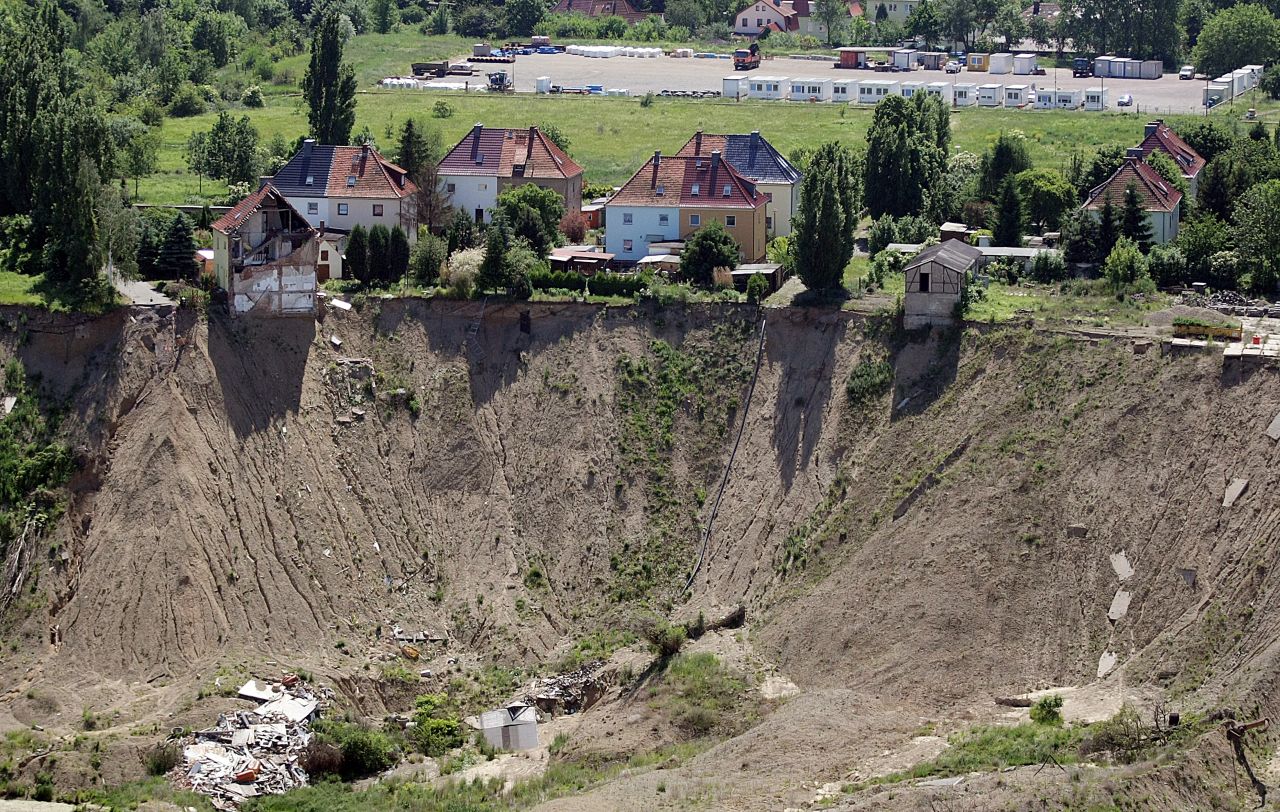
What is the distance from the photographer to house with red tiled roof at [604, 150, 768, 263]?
335ft

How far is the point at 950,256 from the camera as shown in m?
89.1

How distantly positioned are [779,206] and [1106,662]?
134ft

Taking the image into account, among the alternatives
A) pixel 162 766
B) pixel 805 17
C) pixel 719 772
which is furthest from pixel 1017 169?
pixel 805 17

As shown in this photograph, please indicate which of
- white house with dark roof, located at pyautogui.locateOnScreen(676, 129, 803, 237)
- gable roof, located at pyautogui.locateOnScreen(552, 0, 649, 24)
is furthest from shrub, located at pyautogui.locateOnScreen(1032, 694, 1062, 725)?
gable roof, located at pyautogui.locateOnScreen(552, 0, 649, 24)

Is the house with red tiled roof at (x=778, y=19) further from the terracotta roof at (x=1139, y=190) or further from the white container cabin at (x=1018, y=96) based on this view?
the terracotta roof at (x=1139, y=190)

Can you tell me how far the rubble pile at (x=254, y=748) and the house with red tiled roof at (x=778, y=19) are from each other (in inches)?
4563

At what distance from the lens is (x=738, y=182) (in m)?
103

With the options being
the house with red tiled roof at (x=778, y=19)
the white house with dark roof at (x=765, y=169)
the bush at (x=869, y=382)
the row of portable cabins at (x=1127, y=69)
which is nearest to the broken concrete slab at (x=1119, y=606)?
the bush at (x=869, y=382)

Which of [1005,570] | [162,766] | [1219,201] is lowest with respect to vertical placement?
[162,766]

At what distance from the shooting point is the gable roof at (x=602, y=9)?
186000 millimetres

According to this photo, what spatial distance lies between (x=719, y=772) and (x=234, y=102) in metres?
82.9

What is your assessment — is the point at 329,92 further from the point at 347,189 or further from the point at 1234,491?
the point at 1234,491

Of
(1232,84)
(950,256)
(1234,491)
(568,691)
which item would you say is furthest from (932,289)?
(1232,84)

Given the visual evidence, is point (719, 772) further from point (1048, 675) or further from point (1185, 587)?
point (1185, 587)
